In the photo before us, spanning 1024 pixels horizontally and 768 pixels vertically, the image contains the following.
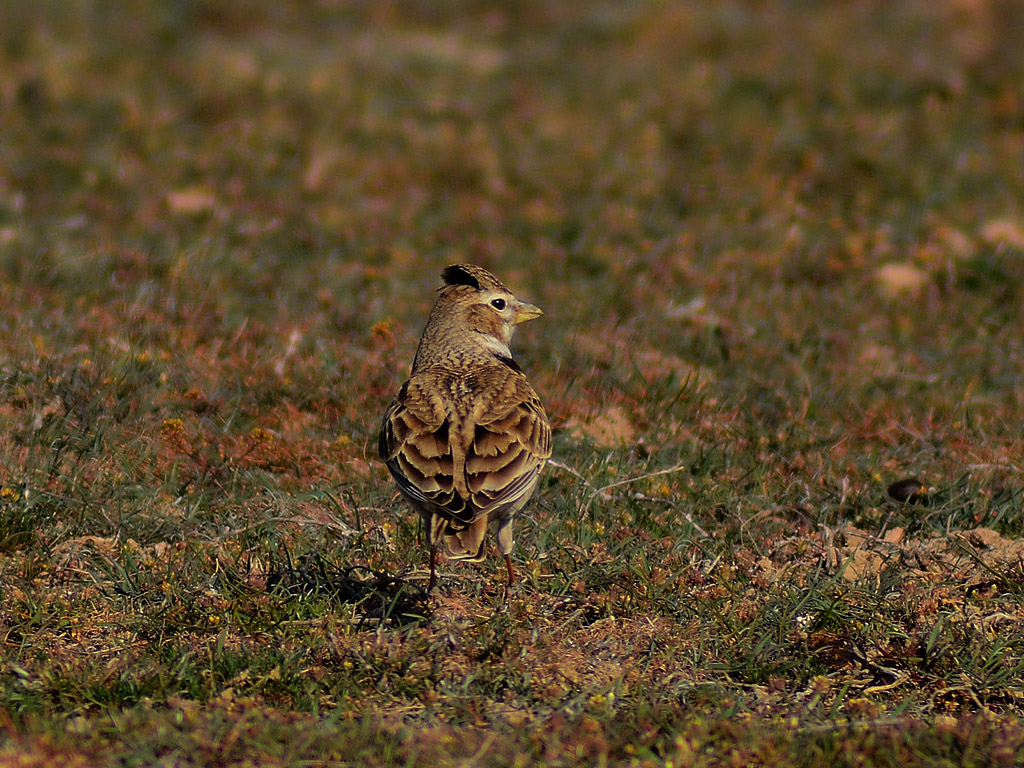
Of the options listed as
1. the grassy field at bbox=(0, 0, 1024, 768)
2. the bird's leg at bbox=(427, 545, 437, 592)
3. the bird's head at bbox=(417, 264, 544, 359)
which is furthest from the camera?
the bird's head at bbox=(417, 264, 544, 359)

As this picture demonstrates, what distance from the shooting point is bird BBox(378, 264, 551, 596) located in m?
5.02

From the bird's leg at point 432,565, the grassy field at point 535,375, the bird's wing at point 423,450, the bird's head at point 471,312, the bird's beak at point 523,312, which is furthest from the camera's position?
the bird's beak at point 523,312

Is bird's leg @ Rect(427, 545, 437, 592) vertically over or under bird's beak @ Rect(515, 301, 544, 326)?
under

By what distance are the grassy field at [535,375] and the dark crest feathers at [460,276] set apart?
3.75ft

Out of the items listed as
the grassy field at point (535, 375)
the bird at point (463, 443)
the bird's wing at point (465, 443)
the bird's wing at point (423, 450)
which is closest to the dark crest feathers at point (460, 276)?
the bird at point (463, 443)

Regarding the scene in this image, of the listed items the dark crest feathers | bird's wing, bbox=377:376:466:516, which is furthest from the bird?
the dark crest feathers

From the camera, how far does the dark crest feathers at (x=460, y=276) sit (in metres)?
6.22

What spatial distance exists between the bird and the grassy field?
0.42m

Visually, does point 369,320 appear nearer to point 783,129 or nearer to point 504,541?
point 504,541

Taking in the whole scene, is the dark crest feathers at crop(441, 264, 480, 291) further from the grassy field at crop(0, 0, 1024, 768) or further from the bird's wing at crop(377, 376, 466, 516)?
the grassy field at crop(0, 0, 1024, 768)

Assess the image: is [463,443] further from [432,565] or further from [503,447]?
[432,565]

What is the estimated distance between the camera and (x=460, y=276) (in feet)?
20.7

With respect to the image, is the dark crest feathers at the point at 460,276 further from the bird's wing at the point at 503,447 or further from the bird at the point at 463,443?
the bird's wing at the point at 503,447

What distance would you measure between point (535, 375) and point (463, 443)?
272 cm
